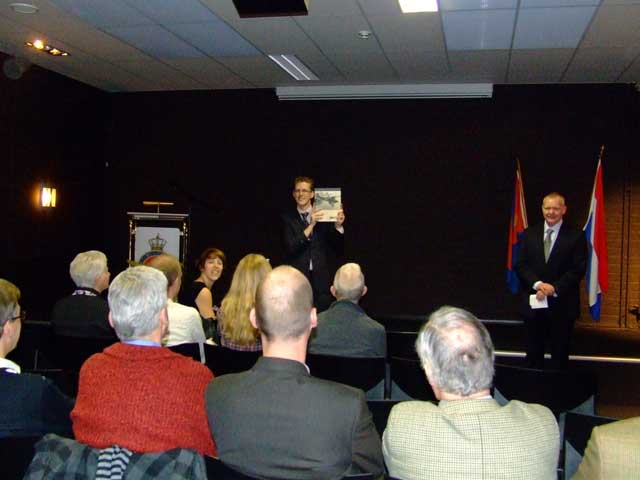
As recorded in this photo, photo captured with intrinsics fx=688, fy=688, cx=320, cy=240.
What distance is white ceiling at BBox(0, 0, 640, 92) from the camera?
5734mm

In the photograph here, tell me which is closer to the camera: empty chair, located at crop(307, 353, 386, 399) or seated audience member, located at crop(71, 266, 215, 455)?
seated audience member, located at crop(71, 266, 215, 455)

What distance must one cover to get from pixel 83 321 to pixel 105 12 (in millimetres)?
3218

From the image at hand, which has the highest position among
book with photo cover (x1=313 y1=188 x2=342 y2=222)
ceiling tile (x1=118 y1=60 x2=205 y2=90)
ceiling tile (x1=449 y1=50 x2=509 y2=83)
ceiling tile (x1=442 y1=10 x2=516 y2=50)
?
ceiling tile (x1=118 y1=60 x2=205 y2=90)

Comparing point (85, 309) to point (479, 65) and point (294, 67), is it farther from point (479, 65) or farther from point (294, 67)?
point (479, 65)

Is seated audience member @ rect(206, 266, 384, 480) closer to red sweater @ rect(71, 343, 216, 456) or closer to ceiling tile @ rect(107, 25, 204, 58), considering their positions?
red sweater @ rect(71, 343, 216, 456)

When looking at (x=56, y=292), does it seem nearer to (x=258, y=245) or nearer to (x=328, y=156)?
(x=258, y=245)

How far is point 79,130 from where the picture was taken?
9.13 m

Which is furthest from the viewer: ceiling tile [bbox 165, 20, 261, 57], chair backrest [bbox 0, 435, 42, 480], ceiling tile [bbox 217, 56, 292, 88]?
ceiling tile [bbox 217, 56, 292, 88]

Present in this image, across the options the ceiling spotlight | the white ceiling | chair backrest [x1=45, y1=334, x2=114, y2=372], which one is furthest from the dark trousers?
the ceiling spotlight

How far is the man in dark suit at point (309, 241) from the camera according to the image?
604cm

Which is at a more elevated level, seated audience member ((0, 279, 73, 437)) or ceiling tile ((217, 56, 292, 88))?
ceiling tile ((217, 56, 292, 88))

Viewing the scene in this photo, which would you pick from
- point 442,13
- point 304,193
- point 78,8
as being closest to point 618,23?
point 442,13

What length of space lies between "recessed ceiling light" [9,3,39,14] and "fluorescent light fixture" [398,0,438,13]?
314 centimetres

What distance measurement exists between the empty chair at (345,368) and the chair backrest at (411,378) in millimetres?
99
